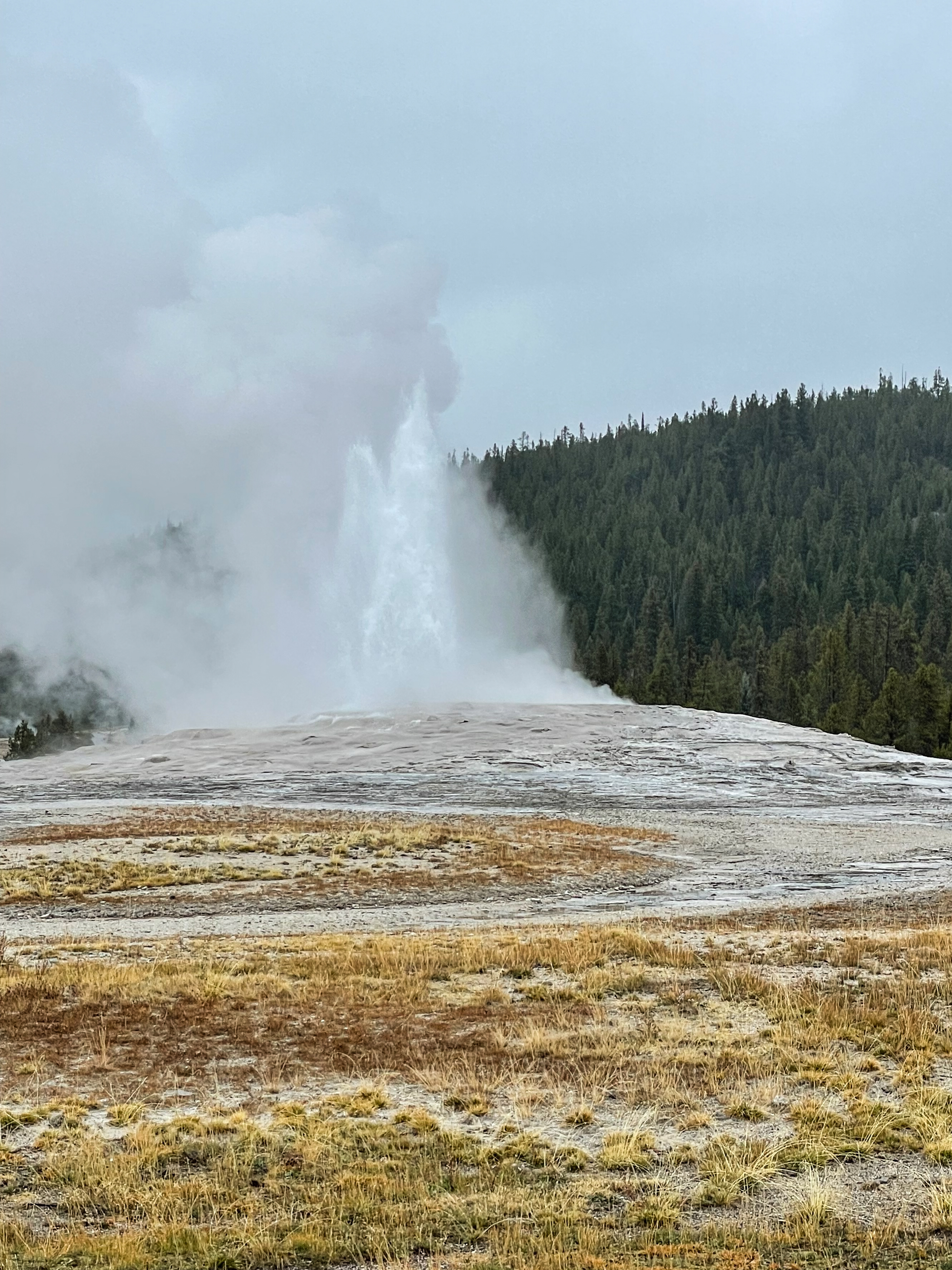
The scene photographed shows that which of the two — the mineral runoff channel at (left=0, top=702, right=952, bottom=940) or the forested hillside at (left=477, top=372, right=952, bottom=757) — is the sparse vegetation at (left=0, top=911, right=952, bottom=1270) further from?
the forested hillside at (left=477, top=372, right=952, bottom=757)

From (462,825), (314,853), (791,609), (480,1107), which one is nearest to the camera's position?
(480,1107)

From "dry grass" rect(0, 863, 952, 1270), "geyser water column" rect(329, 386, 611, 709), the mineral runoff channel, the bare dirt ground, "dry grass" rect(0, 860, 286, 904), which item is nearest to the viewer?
"dry grass" rect(0, 863, 952, 1270)

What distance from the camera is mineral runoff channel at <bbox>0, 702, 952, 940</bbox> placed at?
87.6ft

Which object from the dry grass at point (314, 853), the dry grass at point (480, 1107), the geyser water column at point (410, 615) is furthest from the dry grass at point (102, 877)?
the geyser water column at point (410, 615)

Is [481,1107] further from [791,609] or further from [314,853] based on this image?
[791,609]

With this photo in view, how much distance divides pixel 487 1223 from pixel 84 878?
22960 millimetres

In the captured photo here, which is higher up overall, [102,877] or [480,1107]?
[480,1107]

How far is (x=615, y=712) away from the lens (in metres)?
71.6

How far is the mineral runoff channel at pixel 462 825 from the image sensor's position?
87.6ft

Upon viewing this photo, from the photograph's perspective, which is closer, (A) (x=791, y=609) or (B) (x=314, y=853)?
(B) (x=314, y=853)

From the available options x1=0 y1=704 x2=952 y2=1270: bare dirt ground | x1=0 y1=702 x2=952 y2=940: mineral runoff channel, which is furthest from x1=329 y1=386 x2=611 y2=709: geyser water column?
x1=0 y1=704 x2=952 y2=1270: bare dirt ground

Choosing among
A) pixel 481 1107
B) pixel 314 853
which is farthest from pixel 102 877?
pixel 481 1107

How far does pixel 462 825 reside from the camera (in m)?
41.7

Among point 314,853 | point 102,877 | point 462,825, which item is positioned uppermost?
point 102,877
